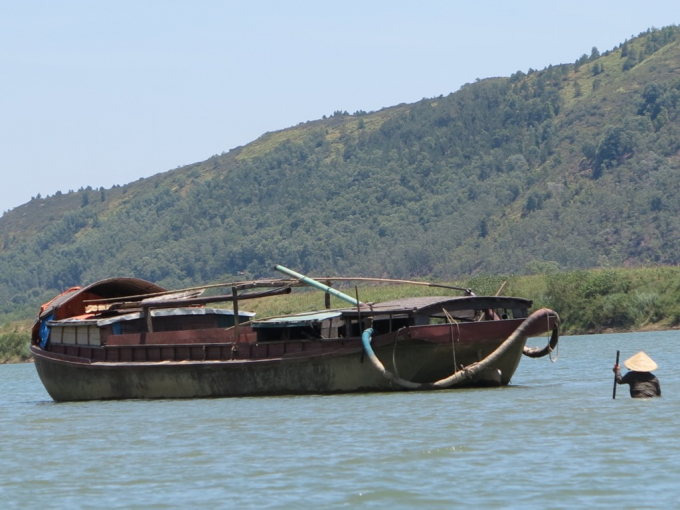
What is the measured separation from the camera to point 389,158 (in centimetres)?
18725

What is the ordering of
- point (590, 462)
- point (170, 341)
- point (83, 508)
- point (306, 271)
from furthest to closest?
point (306, 271) → point (170, 341) → point (590, 462) → point (83, 508)

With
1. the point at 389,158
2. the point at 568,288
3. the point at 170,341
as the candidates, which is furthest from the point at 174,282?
the point at 170,341

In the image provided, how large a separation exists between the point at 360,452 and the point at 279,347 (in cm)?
989

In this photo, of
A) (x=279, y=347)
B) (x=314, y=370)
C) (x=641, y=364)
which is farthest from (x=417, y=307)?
(x=641, y=364)

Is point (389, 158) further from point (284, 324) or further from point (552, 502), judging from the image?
point (552, 502)

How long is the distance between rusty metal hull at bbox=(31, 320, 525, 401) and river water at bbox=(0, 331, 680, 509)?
44cm

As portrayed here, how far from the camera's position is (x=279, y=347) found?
2972 cm

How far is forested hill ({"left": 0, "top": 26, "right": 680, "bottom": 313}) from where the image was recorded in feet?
433

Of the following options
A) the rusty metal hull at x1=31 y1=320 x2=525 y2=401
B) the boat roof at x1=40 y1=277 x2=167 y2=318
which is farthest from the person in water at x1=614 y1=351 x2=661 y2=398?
the boat roof at x1=40 y1=277 x2=167 y2=318

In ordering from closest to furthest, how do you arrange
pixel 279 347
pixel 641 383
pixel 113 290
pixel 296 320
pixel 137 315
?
pixel 641 383 < pixel 296 320 < pixel 279 347 < pixel 137 315 < pixel 113 290

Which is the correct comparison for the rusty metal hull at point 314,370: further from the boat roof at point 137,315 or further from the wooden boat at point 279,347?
the boat roof at point 137,315

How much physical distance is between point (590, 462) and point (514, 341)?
10.2 metres

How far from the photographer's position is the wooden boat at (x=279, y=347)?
28.4m

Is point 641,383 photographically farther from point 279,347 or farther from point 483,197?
point 483,197
